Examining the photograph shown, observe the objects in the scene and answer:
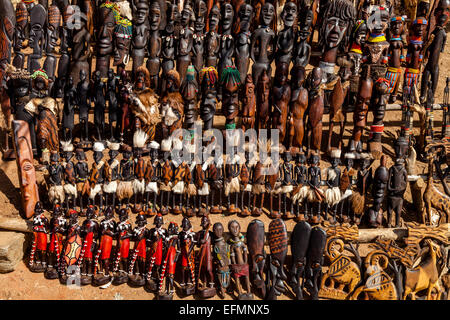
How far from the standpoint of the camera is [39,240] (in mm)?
7117

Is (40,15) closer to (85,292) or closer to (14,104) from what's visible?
(14,104)

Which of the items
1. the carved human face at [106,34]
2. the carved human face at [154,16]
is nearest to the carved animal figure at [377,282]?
the carved human face at [154,16]

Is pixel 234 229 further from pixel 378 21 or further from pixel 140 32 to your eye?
pixel 378 21

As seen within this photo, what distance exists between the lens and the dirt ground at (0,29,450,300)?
682 centimetres

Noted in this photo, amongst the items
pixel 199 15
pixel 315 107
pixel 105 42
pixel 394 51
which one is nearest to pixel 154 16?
pixel 199 15

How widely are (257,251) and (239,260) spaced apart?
0.85 feet

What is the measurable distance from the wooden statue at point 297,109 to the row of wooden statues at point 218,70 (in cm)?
2

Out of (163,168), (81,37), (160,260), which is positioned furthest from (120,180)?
(81,37)

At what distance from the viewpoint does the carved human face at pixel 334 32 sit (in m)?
10.0

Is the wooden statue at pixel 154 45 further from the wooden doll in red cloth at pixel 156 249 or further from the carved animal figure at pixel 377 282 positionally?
the carved animal figure at pixel 377 282

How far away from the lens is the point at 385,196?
27.8 feet

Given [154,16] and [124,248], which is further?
[154,16]

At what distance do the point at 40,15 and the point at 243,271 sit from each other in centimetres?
591

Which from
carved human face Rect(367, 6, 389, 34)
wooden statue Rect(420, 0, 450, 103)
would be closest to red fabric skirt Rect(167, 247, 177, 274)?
wooden statue Rect(420, 0, 450, 103)
